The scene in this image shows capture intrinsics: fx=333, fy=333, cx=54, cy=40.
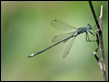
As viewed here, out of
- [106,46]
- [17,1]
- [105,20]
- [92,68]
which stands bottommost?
[92,68]

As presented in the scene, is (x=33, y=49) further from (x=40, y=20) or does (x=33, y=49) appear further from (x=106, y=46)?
(x=106, y=46)

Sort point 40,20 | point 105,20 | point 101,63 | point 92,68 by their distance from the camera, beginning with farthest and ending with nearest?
point 40,20
point 105,20
point 92,68
point 101,63

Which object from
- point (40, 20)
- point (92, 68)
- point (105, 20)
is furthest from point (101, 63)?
point (40, 20)

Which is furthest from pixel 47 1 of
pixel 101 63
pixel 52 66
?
pixel 101 63

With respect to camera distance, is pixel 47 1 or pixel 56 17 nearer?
pixel 56 17

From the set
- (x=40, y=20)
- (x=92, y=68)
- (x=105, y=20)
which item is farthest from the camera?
(x=40, y=20)

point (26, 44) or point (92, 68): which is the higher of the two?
point (26, 44)

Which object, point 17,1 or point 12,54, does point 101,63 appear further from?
point 17,1
